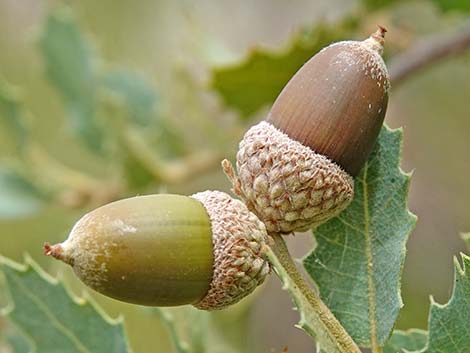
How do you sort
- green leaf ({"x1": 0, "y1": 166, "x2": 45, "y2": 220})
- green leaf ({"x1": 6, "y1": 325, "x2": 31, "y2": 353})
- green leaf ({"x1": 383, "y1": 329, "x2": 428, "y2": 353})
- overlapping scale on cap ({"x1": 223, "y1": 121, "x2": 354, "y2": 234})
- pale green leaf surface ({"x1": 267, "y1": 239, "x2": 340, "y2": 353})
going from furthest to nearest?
green leaf ({"x1": 0, "y1": 166, "x2": 45, "y2": 220}) → green leaf ({"x1": 6, "y1": 325, "x2": 31, "y2": 353}) → green leaf ({"x1": 383, "y1": 329, "x2": 428, "y2": 353}) → overlapping scale on cap ({"x1": 223, "y1": 121, "x2": 354, "y2": 234}) → pale green leaf surface ({"x1": 267, "y1": 239, "x2": 340, "y2": 353})

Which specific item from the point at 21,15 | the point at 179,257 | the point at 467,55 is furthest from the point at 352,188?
the point at 21,15

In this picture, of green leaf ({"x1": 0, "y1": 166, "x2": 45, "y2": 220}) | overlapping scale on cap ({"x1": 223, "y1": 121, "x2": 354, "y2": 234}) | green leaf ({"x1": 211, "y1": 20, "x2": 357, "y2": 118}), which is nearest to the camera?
overlapping scale on cap ({"x1": 223, "y1": 121, "x2": 354, "y2": 234})

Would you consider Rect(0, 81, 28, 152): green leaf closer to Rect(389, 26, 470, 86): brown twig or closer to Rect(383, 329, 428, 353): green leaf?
Rect(389, 26, 470, 86): brown twig

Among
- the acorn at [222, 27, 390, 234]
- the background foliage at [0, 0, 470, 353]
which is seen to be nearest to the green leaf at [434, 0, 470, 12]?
the background foliage at [0, 0, 470, 353]

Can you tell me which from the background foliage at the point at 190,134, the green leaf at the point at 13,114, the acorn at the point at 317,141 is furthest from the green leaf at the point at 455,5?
the green leaf at the point at 13,114

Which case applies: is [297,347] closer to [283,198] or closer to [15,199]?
[15,199]

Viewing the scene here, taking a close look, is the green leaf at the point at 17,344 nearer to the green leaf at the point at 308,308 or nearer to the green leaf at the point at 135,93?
the green leaf at the point at 308,308
